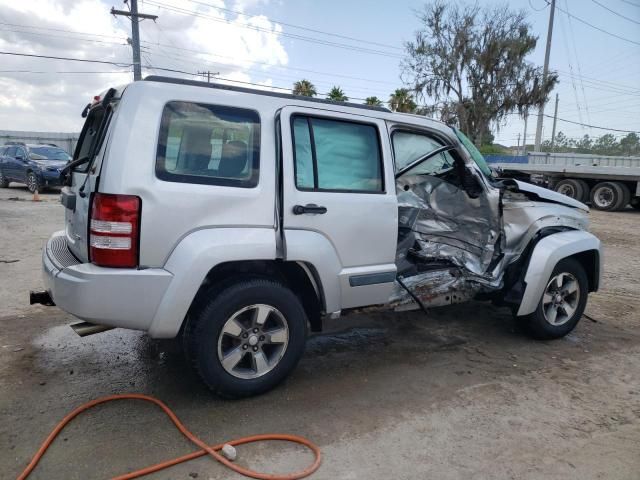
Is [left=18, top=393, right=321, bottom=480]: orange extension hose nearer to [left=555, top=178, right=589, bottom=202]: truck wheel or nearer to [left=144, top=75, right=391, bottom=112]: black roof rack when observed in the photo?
[left=144, top=75, right=391, bottom=112]: black roof rack

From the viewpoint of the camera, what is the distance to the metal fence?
33750mm

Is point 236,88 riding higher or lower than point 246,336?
higher

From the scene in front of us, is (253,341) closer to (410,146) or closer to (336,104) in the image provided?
Answer: (336,104)

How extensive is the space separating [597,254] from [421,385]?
2.36 metres

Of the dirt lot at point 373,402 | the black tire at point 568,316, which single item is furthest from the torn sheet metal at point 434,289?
the black tire at point 568,316

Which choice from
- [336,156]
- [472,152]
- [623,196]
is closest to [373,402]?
[336,156]

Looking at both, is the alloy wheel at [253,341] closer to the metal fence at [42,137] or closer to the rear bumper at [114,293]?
the rear bumper at [114,293]

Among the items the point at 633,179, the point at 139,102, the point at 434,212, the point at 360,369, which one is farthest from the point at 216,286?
the point at 633,179

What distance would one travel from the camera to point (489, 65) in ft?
112

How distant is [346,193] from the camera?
354 centimetres

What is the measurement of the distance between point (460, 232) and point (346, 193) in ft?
5.96

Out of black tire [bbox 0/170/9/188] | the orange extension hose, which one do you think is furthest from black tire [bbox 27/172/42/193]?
the orange extension hose

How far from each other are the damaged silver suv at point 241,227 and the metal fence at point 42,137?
33885 mm

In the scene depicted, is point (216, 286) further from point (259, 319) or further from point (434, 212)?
point (434, 212)
